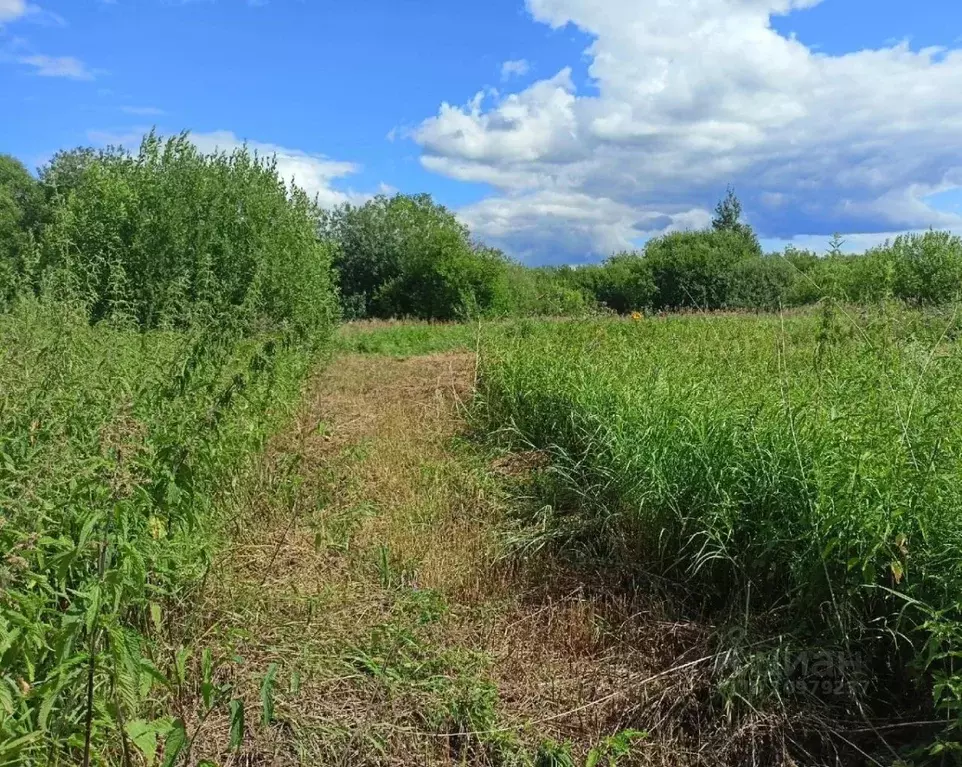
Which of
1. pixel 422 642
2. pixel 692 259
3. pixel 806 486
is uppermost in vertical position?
pixel 692 259

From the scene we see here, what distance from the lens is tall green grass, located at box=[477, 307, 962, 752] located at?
261 cm

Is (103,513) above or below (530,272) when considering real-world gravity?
below

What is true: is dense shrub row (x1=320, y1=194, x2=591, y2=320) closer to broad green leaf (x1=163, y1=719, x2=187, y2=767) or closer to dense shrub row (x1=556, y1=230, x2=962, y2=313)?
dense shrub row (x1=556, y1=230, x2=962, y2=313)

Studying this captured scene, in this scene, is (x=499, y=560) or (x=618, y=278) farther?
(x=618, y=278)

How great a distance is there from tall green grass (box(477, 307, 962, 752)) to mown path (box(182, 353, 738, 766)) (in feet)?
1.32

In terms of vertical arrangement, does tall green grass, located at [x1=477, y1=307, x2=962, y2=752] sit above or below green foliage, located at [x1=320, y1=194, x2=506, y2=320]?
below

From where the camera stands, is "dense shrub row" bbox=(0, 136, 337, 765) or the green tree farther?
the green tree

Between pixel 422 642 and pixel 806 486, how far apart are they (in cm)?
178

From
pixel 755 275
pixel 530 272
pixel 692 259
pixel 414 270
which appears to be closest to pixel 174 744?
pixel 755 275

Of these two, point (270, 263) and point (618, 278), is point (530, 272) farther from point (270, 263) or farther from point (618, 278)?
point (270, 263)

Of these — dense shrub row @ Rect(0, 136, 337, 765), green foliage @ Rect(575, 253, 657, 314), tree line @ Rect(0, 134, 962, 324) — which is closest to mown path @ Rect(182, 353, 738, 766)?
dense shrub row @ Rect(0, 136, 337, 765)

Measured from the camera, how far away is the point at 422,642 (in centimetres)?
315

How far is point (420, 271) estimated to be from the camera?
25156mm

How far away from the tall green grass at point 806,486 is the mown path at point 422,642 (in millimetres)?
403
